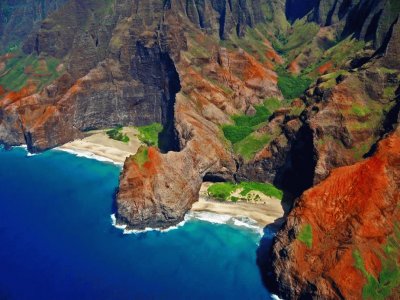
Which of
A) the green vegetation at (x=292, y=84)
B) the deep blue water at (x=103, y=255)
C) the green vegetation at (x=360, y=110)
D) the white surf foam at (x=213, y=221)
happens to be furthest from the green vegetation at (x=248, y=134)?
the deep blue water at (x=103, y=255)

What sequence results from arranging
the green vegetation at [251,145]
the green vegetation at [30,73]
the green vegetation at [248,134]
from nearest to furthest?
the green vegetation at [251,145], the green vegetation at [248,134], the green vegetation at [30,73]

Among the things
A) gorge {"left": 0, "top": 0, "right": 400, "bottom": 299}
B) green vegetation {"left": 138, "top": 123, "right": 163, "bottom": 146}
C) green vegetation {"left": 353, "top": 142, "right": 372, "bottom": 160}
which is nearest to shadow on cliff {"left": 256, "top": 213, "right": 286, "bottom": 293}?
gorge {"left": 0, "top": 0, "right": 400, "bottom": 299}

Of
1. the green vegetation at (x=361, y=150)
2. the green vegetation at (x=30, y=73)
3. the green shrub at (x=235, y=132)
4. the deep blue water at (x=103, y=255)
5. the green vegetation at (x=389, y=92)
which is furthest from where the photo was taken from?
the green vegetation at (x=30, y=73)

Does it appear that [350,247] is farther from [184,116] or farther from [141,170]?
[184,116]

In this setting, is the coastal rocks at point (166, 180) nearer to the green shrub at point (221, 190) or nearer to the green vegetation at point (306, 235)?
the green shrub at point (221, 190)

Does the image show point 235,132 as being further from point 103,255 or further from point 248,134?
point 103,255

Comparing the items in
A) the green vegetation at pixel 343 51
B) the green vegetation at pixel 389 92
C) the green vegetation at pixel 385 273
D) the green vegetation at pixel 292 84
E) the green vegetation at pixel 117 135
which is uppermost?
the green vegetation at pixel 389 92
